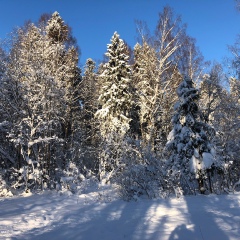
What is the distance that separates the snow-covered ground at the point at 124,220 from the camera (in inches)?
254

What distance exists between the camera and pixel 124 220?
26.3 feet

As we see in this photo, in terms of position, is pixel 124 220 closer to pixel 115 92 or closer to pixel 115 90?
pixel 115 92

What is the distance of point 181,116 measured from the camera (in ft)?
45.0

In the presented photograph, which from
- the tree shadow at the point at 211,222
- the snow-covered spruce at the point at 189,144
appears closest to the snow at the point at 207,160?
the snow-covered spruce at the point at 189,144

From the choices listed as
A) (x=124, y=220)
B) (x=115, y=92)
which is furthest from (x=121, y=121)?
(x=124, y=220)

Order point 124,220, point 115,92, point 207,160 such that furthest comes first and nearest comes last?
point 115,92, point 207,160, point 124,220

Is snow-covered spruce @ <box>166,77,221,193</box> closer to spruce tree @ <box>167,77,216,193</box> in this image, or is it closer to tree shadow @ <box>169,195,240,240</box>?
spruce tree @ <box>167,77,216,193</box>

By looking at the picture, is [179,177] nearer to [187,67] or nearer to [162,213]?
[162,213]

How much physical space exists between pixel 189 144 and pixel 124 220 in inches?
243

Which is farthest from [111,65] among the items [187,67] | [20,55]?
[20,55]

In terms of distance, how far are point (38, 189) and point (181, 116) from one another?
858 centimetres

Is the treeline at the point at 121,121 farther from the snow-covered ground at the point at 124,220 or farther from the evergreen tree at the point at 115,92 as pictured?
the snow-covered ground at the point at 124,220

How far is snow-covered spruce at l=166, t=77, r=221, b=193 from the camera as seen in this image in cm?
1289

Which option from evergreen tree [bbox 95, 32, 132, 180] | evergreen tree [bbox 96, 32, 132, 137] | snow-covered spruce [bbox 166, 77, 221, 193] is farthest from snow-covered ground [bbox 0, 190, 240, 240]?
evergreen tree [bbox 96, 32, 132, 137]
